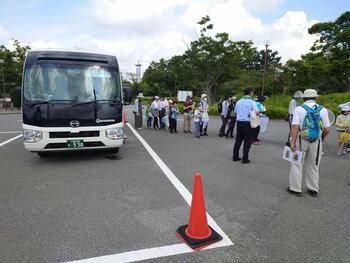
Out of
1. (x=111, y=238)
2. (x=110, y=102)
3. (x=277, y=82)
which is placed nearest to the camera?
(x=111, y=238)

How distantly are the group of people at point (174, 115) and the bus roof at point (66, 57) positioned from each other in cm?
490

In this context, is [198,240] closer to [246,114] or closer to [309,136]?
[309,136]

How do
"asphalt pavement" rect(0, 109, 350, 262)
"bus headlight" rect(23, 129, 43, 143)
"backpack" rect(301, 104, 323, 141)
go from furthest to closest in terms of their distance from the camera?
1. "bus headlight" rect(23, 129, 43, 143)
2. "backpack" rect(301, 104, 323, 141)
3. "asphalt pavement" rect(0, 109, 350, 262)

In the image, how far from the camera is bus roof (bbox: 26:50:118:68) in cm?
636

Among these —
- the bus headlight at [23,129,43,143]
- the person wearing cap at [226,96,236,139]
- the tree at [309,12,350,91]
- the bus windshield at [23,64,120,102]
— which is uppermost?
the tree at [309,12,350,91]

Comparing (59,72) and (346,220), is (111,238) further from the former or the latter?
(59,72)

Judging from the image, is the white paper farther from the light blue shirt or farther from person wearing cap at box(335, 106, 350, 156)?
person wearing cap at box(335, 106, 350, 156)

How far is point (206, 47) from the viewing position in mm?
29078

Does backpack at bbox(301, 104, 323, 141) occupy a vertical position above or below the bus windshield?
below

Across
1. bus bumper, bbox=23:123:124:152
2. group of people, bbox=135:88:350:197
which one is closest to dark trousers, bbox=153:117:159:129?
group of people, bbox=135:88:350:197

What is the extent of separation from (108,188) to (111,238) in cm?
181

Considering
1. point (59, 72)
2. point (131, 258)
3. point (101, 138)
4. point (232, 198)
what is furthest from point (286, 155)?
point (59, 72)

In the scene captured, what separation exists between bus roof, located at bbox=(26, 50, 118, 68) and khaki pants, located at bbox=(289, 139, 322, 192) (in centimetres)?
490

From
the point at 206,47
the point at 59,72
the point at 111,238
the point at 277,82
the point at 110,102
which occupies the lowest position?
the point at 111,238
